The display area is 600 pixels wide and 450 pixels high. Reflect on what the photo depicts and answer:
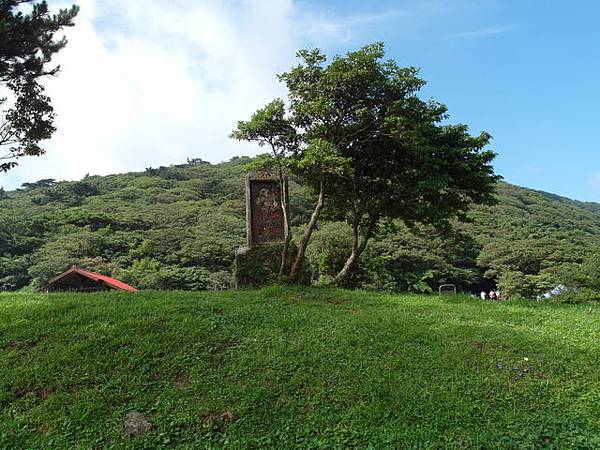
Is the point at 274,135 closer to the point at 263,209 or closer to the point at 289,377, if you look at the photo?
the point at 263,209

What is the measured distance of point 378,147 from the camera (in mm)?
11344

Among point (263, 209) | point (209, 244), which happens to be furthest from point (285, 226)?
point (209, 244)

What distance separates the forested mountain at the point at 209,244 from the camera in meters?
32.2

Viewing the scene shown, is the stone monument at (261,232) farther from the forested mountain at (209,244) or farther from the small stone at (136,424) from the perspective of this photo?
the forested mountain at (209,244)

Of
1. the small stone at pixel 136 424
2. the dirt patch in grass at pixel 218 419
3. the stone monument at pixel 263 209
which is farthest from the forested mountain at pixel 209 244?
the small stone at pixel 136 424

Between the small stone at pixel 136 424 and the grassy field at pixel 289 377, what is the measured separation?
8 centimetres

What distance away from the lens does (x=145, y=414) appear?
16.0 feet

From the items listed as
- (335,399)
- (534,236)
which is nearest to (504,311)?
(335,399)

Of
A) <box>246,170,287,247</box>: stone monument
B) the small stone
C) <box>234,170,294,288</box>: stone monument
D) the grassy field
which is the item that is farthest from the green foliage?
the small stone

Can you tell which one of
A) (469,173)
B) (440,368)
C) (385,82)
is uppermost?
(385,82)

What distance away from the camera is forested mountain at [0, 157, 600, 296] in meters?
32.2

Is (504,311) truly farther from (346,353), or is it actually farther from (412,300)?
(346,353)

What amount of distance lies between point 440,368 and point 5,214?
55790 mm

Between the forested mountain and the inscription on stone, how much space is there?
8084mm
